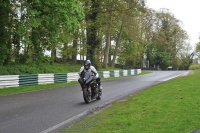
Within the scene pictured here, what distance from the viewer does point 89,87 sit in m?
11.2

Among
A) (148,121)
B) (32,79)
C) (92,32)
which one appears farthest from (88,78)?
(92,32)

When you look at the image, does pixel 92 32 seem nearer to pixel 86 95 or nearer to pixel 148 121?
pixel 86 95

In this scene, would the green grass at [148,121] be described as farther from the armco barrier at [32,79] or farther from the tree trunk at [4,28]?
the tree trunk at [4,28]

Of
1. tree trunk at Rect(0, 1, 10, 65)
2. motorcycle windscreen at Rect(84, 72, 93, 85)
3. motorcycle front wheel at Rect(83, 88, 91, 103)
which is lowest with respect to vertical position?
motorcycle front wheel at Rect(83, 88, 91, 103)

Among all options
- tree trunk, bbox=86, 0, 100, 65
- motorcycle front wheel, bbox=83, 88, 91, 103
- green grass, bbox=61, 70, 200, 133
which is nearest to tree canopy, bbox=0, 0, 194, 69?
tree trunk, bbox=86, 0, 100, 65

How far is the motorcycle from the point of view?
10.8 m

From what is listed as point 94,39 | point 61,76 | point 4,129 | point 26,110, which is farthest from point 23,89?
point 94,39

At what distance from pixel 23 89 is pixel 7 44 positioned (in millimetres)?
6131

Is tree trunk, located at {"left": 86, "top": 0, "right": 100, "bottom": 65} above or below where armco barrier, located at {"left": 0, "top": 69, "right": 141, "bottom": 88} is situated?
above

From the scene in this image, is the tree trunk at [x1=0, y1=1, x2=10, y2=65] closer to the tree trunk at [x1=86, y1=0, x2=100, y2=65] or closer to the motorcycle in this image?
the motorcycle

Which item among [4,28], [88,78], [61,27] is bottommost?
[88,78]

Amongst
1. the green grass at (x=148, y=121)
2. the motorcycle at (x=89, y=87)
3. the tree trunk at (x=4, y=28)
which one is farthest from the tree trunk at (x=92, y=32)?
the green grass at (x=148, y=121)

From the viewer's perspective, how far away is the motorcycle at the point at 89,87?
10.8 metres

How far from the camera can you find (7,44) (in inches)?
837
